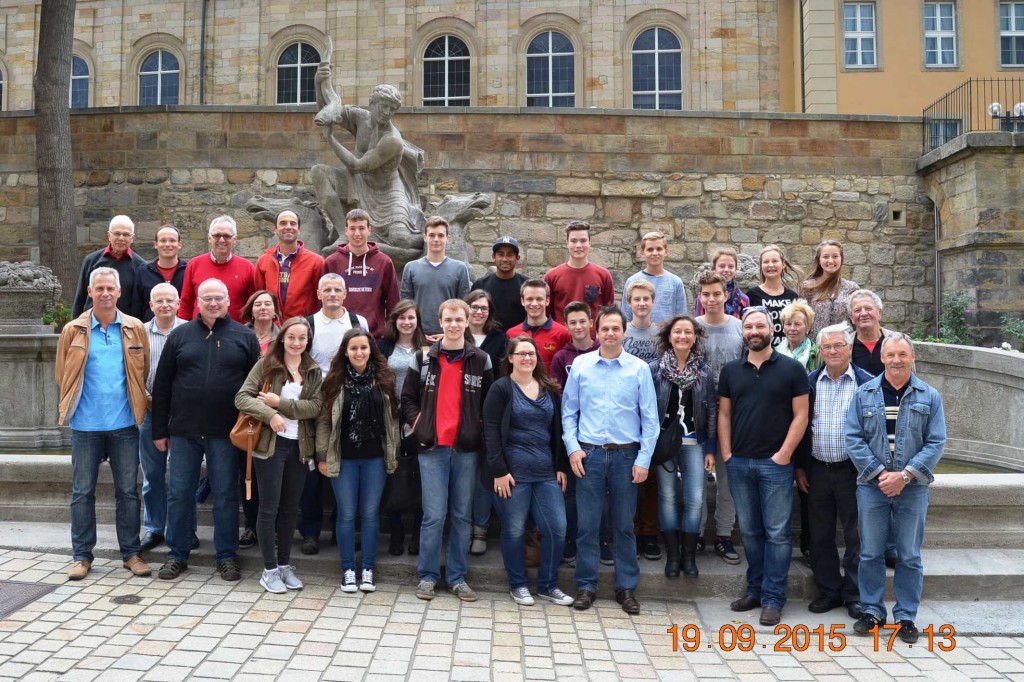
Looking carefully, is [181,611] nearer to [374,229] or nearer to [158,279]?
[158,279]

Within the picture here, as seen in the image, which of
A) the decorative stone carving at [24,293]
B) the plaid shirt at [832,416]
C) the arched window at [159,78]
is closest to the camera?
the plaid shirt at [832,416]

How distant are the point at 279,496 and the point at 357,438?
579mm

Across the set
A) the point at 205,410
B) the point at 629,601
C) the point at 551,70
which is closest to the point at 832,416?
the point at 629,601

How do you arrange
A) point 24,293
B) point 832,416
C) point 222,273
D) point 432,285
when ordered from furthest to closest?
point 24,293, point 432,285, point 222,273, point 832,416

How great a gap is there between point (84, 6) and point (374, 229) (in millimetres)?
22493

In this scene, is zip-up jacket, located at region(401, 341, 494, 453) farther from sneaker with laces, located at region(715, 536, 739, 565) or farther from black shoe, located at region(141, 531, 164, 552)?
black shoe, located at region(141, 531, 164, 552)

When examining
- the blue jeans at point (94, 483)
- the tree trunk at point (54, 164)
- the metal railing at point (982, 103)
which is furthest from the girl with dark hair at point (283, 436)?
the metal railing at point (982, 103)

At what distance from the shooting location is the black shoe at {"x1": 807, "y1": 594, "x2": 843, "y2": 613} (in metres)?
5.08

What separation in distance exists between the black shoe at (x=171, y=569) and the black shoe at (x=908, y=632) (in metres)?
4.21

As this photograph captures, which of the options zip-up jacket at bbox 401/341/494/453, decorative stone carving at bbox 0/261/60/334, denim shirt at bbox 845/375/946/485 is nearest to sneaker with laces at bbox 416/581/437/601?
zip-up jacket at bbox 401/341/494/453

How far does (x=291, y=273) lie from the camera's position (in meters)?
6.41

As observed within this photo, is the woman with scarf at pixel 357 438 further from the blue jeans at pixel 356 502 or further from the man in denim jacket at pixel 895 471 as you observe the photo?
the man in denim jacket at pixel 895 471

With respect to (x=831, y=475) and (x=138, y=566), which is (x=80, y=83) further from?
(x=831, y=475)
